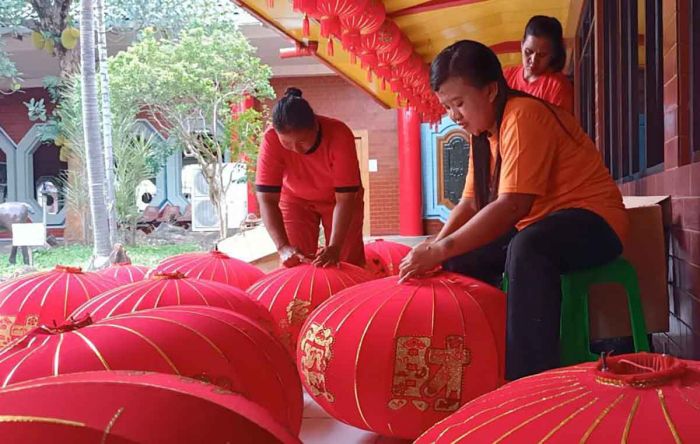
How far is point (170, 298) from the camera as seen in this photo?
210 cm

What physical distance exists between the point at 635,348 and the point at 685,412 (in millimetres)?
1213

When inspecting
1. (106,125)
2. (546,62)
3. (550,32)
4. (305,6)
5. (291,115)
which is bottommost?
(291,115)

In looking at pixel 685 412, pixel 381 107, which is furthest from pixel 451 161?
pixel 685 412

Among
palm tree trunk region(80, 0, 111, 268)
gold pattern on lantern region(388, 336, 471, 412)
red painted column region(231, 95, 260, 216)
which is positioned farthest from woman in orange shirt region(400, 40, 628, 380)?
red painted column region(231, 95, 260, 216)

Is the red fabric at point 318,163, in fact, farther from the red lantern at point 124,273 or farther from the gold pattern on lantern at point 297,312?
the gold pattern on lantern at point 297,312

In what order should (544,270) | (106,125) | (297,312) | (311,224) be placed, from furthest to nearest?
(106,125)
(311,224)
(297,312)
(544,270)

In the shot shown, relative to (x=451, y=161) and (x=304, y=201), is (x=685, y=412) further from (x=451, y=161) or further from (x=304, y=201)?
(x=451, y=161)

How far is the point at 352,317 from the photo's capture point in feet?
6.65

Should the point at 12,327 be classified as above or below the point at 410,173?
below

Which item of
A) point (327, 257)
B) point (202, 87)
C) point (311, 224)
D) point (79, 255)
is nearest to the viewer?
point (327, 257)

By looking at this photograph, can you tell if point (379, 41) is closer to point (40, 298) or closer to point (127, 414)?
point (40, 298)

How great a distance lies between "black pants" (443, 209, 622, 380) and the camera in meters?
1.81

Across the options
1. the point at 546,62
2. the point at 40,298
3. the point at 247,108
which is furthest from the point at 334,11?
the point at 247,108

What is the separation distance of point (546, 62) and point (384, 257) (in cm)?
163
